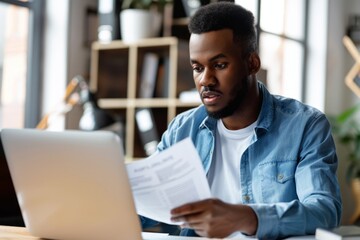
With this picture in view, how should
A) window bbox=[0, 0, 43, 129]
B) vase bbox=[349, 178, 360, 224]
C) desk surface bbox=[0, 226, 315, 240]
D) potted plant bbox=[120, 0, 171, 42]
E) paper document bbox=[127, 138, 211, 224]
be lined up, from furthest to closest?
vase bbox=[349, 178, 360, 224] → potted plant bbox=[120, 0, 171, 42] → window bbox=[0, 0, 43, 129] → desk surface bbox=[0, 226, 315, 240] → paper document bbox=[127, 138, 211, 224]

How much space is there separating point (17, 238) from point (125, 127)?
2.47 metres

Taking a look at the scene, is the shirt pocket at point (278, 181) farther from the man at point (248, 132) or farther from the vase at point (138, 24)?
the vase at point (138, 24)

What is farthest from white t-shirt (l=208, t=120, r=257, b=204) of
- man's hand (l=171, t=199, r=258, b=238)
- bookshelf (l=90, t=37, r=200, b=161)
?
bookshelf (l=90, t=37, r=200, b=161)

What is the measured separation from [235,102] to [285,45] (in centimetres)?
409

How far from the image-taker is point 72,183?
129 cm

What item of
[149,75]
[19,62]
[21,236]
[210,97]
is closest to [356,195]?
[149,75]

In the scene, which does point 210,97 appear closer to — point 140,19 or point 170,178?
point 170,178

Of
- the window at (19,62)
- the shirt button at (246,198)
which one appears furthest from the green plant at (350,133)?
the shirt button at (246,198)

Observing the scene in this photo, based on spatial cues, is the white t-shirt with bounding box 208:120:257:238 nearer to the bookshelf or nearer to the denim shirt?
the denim shirt

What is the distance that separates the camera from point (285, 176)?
161 cm

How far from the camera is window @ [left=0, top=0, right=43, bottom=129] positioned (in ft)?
12.2

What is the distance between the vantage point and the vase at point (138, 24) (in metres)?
3.81

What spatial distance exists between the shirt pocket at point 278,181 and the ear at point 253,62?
27 centimetres

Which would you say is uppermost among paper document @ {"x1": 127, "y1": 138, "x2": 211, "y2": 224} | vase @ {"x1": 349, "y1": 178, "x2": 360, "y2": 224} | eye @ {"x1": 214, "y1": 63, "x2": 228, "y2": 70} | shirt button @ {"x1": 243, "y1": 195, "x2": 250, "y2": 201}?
Result: eye @ {"x1": 214, "y1": 63, "x2": 228, "y2": 70}
